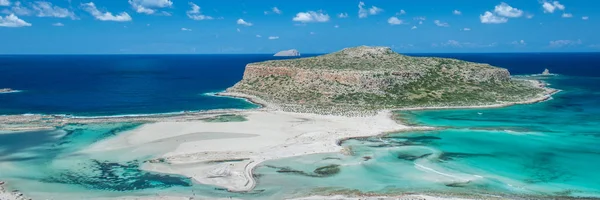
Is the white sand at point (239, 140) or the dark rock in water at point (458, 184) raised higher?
the white sand at point (239, 140)

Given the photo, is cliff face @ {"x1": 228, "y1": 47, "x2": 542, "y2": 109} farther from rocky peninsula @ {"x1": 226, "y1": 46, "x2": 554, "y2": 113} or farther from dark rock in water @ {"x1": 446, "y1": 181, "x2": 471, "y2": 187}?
dark rock in water @ {"x1": 446, "y1": 181, "x2": 471, "y2": 187}

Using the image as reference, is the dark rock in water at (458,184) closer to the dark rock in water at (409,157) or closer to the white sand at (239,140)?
the dark rock in water at (409,157)

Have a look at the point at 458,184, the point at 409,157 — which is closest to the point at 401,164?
the point at 409,157

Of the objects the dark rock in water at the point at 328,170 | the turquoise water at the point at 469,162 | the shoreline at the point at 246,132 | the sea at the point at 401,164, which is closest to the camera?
the sea at the point at 401,164

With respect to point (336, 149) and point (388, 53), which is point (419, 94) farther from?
point (336, 149)

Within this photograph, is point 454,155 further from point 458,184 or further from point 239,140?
point 239,140

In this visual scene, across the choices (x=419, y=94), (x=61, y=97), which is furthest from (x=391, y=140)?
(x=61, y=97)

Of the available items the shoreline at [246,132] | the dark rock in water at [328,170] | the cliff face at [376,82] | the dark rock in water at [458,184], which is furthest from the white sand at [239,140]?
the cliff face at [376,82]
